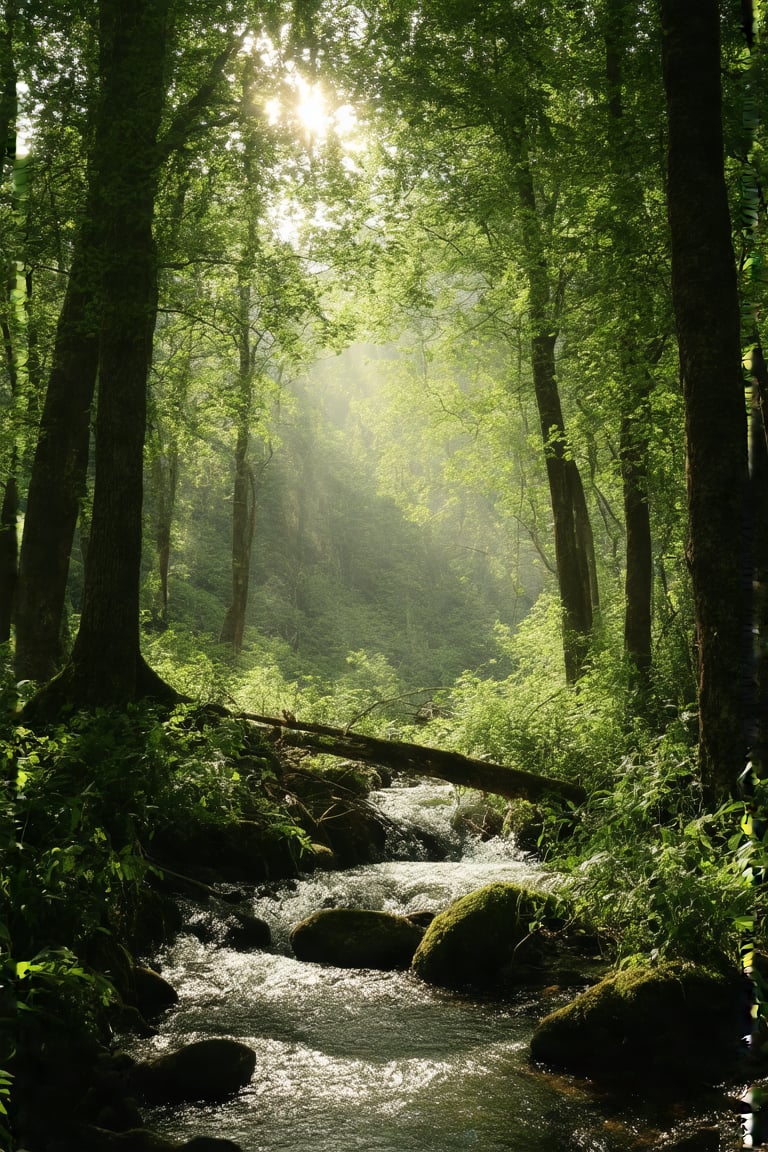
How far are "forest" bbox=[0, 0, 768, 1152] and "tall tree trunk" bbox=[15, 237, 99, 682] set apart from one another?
0.17ft

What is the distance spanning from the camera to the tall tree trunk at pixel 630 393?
35.1 feet

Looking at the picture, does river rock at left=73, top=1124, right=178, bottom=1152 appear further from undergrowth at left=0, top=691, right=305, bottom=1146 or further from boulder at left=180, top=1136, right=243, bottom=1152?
undergrowth at left=0, top=691, right=305, bottom=1146

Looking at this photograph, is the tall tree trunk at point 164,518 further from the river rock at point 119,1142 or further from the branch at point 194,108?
the river rock at point 119,1142

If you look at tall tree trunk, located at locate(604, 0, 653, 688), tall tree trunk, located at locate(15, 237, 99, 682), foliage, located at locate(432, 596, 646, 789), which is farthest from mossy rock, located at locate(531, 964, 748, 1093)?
tall tree trunk, located at locate(15, 237, 99, 682)

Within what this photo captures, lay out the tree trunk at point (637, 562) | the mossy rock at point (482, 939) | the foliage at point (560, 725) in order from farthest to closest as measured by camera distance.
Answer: the tree trunk at point (637, 562) → the foliage at point (560, 725) → the mossy rock at point (482, 939)

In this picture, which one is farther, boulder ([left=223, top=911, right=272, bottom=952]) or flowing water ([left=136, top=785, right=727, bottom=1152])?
boulder ([left=223, top=911, right=272, bottom=952])

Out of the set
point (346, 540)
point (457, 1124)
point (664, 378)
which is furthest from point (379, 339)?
point (346, 540)

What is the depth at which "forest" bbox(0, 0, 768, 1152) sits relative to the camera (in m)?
4.71

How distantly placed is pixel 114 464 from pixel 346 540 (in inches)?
1751

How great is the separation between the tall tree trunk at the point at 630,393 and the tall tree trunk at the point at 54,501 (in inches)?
277

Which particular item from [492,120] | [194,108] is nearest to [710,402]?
[492,120]

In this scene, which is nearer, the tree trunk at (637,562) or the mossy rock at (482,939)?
the mossy rock at (482,939)

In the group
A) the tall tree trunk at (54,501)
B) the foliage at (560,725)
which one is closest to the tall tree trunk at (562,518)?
the foliage at (560,725)

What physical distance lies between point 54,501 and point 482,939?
8.36m
